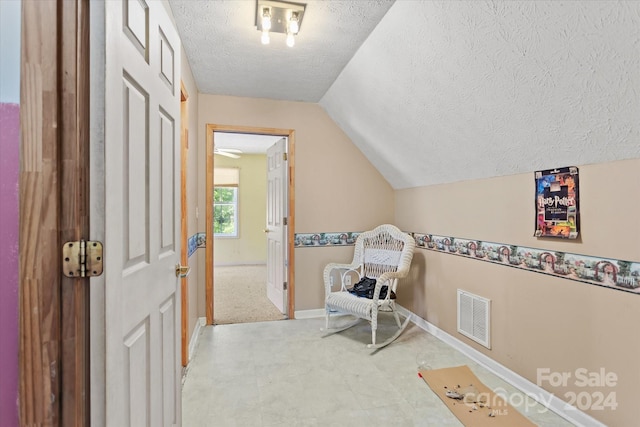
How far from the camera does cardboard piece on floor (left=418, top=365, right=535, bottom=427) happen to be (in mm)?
1809

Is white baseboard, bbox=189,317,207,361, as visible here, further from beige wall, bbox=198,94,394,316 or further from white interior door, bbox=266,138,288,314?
beige wall, bbox=198,94,394,316

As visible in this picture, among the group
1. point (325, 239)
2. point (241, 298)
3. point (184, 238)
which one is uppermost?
point (184, 238)

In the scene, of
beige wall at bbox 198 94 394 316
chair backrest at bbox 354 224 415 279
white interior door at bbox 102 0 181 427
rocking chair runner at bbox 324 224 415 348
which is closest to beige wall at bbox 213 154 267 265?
beige wall at bbox 198 94 394 316

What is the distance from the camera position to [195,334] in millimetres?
2975

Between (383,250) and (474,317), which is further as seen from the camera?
(383,250)

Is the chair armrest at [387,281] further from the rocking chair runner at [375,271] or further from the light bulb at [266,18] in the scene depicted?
the light bulb at [266,18]

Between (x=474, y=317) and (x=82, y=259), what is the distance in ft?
8.64

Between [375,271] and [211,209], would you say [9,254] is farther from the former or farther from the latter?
[375,271]

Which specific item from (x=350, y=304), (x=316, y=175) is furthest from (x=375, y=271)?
(x=316, y=175)

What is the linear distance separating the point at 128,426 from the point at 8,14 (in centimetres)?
116

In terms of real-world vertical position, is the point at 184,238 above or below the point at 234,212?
below

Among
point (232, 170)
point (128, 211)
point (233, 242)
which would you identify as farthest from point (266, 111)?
point (233, 242)

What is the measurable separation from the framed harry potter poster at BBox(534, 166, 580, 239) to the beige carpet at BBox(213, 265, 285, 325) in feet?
8.70

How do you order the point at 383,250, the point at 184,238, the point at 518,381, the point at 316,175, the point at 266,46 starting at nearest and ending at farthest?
the point at 518,381 → the point at 184,238 → the point at 266,46 → the point at 383,250 → the point at 316,175
